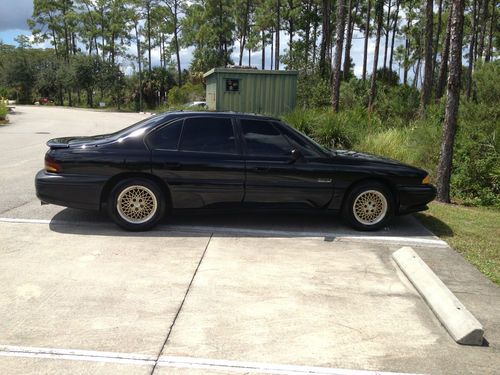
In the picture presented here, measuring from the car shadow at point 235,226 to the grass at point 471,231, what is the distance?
1.07 feet

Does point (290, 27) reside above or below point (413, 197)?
above

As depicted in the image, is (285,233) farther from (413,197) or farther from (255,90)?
(255,90)

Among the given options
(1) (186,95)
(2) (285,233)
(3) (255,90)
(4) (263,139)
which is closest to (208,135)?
(4) (263,139)

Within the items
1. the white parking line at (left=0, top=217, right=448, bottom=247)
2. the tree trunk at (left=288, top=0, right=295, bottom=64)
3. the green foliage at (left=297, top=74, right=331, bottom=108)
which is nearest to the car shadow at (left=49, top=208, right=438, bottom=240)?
the white parking line at (left=0, top=217, right=448, bottom=247)

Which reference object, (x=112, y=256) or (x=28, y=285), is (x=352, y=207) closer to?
(x=112, y=256)

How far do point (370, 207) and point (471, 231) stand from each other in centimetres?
152

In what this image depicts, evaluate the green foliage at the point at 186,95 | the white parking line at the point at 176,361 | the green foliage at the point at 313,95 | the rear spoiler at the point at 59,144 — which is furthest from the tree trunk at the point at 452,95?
the green foliage at the point at 186,95

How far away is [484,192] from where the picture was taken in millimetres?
9281

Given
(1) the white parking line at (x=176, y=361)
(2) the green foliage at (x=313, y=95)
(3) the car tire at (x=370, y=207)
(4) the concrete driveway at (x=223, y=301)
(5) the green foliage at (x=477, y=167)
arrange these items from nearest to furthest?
(1) the white parking line at (x=176, y=361) < (4) the concrete driveway at (x=223, y=301) < (3) the car tire at (x=370, y=207) < (5) the green foliage at (x=477, y=167) < (2) the green foliage at (x=313, y=95)

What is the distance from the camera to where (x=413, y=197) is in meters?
6.32

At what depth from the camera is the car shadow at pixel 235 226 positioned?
19.6 feet

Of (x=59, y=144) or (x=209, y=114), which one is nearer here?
(x=59, y=144)

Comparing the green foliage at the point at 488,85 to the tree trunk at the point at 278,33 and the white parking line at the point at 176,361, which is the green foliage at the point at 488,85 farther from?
the tree trunk at the point at 278,33

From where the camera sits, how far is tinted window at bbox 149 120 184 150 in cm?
595
